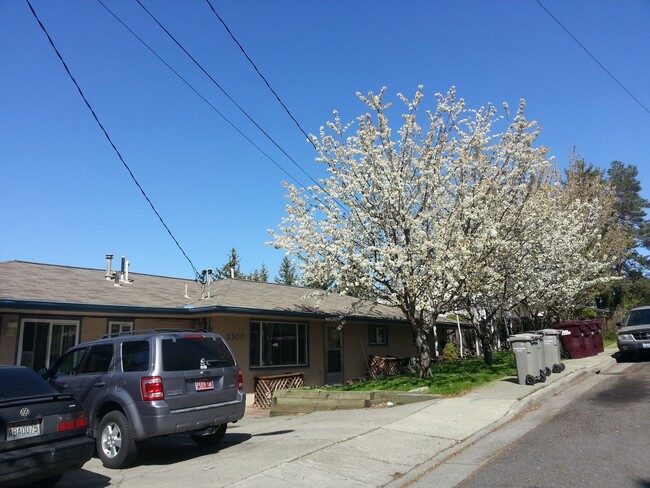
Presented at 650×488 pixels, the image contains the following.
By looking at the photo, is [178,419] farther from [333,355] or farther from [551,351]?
[333,355]

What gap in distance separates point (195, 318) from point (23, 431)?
9.48 meters

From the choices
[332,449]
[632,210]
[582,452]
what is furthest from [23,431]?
[632,210]

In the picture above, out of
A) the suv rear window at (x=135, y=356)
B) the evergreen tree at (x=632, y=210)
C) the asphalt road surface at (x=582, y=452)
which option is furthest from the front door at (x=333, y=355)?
the evergreen tree at (x=632, y=210)

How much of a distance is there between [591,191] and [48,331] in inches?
1163

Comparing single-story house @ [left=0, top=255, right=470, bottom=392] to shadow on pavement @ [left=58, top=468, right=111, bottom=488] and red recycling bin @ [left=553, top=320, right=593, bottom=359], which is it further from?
red recycling bin @ [left=553, top=320, right=593, bottom=359]

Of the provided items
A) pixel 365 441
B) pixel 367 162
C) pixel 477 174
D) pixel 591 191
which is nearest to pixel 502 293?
pixel 477 174

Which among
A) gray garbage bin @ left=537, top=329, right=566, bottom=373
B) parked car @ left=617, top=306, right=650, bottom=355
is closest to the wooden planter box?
gray garbage bin @ left=537, top=329, right=566, bottom=373

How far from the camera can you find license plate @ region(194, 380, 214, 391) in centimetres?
763

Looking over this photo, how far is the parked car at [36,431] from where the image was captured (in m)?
5.30

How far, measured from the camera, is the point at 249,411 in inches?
551

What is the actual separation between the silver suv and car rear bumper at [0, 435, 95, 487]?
1.14 metres

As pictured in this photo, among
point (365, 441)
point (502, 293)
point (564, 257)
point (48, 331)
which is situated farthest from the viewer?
point (564, 257)

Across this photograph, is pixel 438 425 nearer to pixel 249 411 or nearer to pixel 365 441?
pixel 365 441

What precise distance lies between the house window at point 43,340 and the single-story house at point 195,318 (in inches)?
0.8
